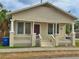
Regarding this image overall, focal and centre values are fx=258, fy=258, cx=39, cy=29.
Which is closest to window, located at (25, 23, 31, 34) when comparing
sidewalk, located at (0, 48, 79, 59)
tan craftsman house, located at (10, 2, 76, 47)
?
tan craftsman house, located at (10, 2, 76, 47)

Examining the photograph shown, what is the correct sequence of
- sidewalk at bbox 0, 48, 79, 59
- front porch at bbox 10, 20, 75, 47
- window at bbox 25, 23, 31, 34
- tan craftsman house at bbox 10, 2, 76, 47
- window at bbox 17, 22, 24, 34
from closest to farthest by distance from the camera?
sidewalk at bbox 0, 48, 79, 59 → front porch at bbox 10, 20, 75, 47 → tan craftsman house at bbox 10, 2, 76, 47 → window at bbox 17, 22, 24, 34 → window at bbox 25, 23, 31, 34

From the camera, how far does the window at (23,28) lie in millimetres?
35719

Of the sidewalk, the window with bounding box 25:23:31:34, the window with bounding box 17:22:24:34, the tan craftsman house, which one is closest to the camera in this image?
the sidewalk

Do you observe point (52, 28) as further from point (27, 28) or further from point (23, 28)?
point (23, 28)

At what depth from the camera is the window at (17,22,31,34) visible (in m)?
35.7

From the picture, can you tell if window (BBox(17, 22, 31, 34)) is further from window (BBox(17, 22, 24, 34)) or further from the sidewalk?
the sidewalk

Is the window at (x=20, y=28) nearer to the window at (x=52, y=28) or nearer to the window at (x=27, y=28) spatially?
the window at (x=27, y=28)

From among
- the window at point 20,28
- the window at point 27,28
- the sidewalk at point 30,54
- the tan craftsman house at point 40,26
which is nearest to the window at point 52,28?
the tan craftsman house at point 40,26

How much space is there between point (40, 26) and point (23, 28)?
2.83 meters

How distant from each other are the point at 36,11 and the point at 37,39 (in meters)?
3.93

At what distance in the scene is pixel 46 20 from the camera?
36.4 meters

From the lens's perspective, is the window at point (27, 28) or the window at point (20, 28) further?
the window at point (27, 28)

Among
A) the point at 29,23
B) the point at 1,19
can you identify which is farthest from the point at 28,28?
the point at 1,19

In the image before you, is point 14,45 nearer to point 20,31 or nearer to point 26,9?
point 20,31
